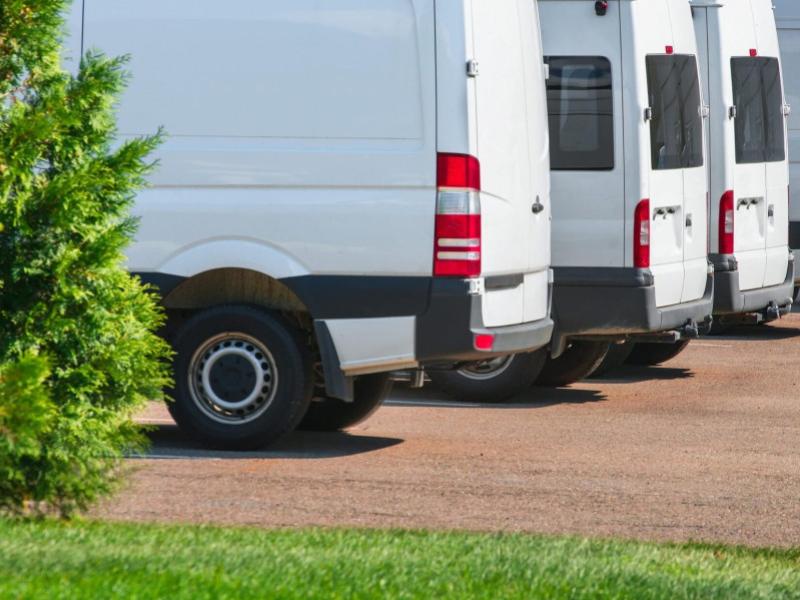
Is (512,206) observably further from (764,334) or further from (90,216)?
(764,334)

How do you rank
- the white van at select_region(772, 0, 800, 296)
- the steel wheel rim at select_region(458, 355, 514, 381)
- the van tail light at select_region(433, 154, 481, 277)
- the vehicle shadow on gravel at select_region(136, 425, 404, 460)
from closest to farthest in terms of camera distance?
the van tail light at select_region(433, 154, 481, 277) < the vehicle shadow on gravel at select_region(136, 425, 404, 460) < the steel wheel rim at select_region(458, 355, 514, 381) < the white van at select_region(772, 0, 800, 296)

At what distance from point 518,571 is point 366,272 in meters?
3.73

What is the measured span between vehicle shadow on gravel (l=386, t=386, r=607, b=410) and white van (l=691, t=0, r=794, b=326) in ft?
5.54

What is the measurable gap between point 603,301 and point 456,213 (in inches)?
112

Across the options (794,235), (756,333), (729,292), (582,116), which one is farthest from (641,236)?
(756,333)

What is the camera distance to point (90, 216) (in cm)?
732

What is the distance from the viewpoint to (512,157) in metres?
10.7

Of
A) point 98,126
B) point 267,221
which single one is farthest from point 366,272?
point 98,126

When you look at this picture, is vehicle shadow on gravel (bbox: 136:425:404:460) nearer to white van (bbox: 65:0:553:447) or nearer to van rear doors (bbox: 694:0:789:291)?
white van (bbox: 65:0:553:447)

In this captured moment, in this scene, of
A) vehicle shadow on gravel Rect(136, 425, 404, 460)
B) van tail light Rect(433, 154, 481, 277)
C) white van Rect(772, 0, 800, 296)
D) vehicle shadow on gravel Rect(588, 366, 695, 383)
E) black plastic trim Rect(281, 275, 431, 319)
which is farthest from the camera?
white van Rect(772, 0, 800, 296)

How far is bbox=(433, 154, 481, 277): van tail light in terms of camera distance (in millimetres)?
10109

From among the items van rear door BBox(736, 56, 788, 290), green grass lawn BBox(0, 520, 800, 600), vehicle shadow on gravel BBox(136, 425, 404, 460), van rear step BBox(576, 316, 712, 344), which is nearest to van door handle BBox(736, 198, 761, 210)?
van rear door BBox(736, 56, 788, 290)

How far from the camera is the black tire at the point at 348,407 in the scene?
37.5ft

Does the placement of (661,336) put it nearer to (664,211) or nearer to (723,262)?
(664,211)
